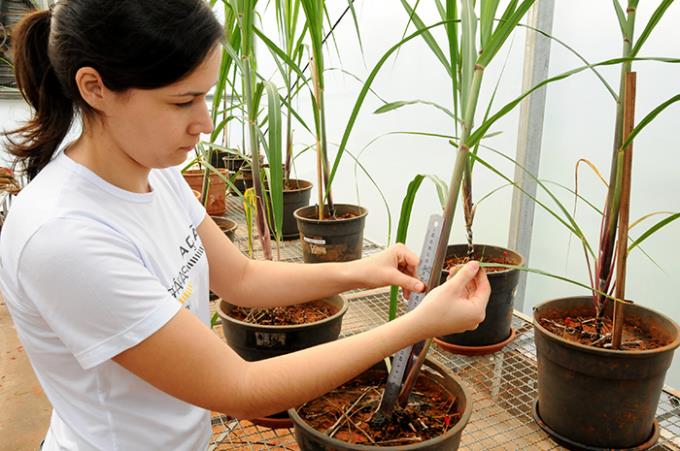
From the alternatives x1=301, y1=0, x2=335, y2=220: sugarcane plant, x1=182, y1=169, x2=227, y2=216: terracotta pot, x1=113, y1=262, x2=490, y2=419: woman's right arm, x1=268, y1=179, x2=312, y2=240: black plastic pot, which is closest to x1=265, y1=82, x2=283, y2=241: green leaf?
x1=301, y1=0, x2=335, y2=220: sugarcane plant

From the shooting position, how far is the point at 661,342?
0.78 meters

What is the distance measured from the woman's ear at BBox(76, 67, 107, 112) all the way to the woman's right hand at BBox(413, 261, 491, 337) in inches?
14.7

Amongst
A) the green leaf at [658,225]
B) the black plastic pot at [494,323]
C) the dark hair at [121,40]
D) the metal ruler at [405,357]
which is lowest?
the black plastic pot at [494,323]

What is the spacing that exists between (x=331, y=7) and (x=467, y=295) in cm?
125

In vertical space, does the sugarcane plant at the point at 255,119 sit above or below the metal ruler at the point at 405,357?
above

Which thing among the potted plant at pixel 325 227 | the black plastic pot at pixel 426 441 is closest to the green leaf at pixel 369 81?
the black plastic pot at pixel 426 441

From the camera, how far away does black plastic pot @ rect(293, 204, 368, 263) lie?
1298 millimetres

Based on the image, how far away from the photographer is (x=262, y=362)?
1.80 ft

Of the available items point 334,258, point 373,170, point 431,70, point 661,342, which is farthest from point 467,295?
point 373,170

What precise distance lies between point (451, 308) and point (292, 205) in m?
1.12

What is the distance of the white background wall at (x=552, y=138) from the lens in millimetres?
934

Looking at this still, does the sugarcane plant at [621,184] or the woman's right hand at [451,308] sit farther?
the sugarcane plant at [621,184]

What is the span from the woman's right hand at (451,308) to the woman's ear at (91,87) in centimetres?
37

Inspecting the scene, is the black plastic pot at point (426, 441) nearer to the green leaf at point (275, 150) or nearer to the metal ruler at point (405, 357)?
the metal ruler at point (405, 357)
